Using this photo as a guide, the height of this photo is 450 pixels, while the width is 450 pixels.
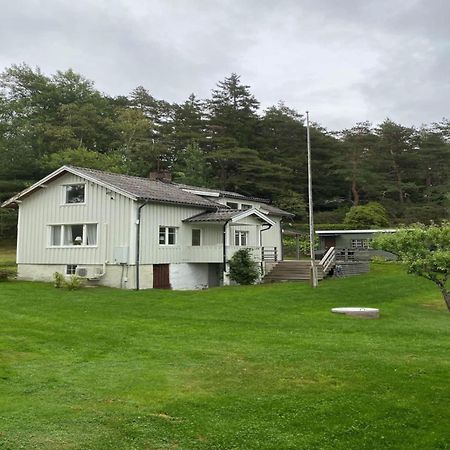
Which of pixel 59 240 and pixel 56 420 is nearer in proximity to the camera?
pixel 56 420

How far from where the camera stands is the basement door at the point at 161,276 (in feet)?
86.6

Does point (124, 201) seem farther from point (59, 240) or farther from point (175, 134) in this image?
point (175, 134)

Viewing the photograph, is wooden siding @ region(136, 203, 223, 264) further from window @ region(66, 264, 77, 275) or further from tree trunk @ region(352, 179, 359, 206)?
tree trunk @ region(352, 179, 359, 206)

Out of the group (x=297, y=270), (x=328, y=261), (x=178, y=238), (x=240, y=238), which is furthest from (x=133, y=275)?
(x=328, y=261)

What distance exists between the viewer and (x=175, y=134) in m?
56.9

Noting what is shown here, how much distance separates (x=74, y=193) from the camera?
27.3 m

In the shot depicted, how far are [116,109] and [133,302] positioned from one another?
1805 inches

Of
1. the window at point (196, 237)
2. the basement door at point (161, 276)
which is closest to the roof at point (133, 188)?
the window at point (196, 237)

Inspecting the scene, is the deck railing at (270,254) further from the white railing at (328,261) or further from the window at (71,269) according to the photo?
the window at (71,269)

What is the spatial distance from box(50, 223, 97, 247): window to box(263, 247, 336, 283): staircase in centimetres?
1004

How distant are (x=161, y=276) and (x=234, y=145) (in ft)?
103

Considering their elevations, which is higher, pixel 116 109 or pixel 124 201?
pixel 116 109

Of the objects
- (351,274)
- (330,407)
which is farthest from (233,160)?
(330,407)

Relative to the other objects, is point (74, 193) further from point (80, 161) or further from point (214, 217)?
point (80, 161)
